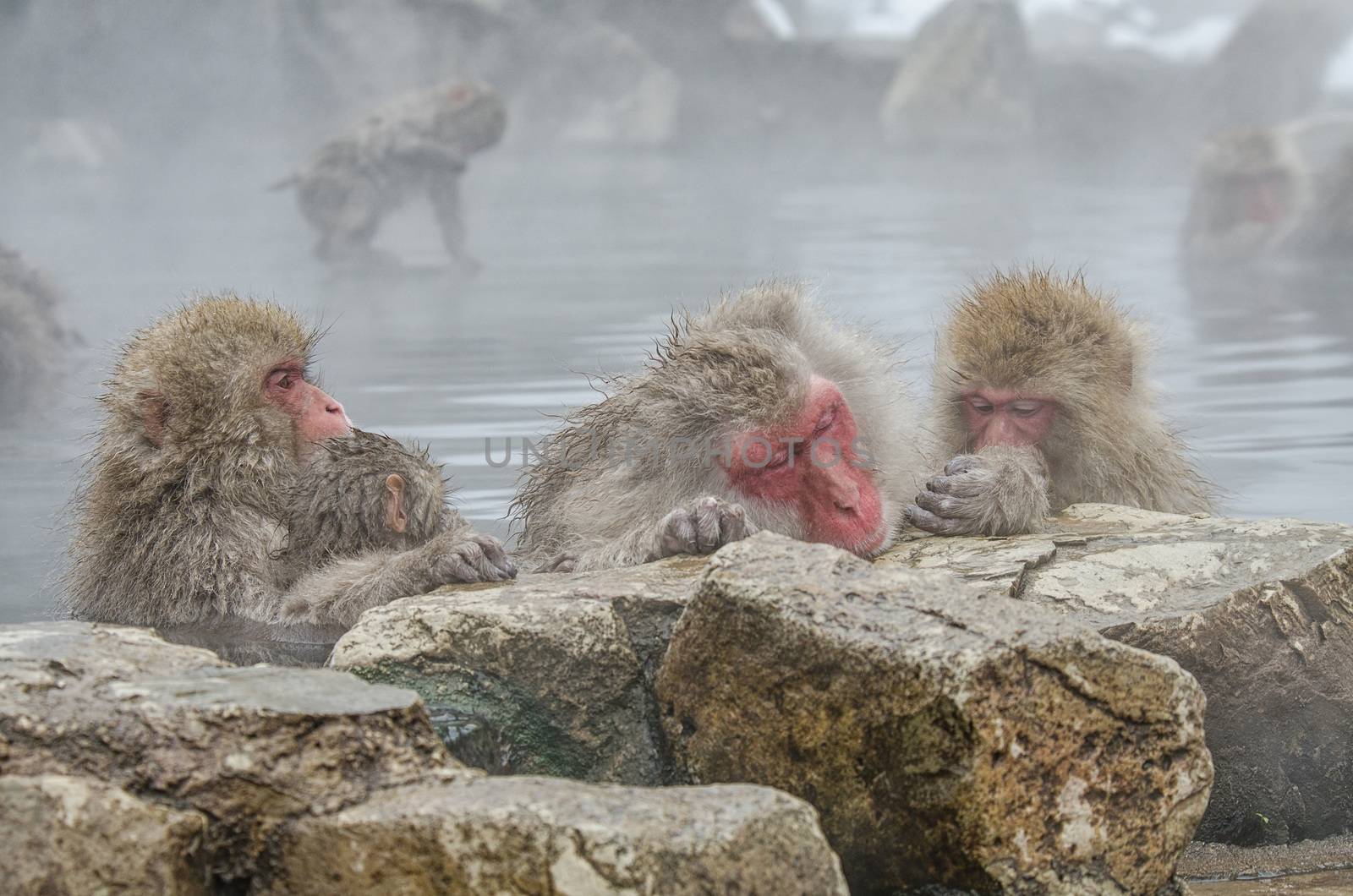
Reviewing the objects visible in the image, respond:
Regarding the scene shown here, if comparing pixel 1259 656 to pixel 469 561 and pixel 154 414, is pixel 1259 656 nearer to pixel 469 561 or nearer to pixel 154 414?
pixel 469 561

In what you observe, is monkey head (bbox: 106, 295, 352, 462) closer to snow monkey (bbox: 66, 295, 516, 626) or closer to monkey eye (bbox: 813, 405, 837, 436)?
snow monkey (bbox: 66, 295, 516, 626)

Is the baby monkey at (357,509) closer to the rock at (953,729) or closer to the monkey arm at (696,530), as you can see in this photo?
the monkey arm at (696,530)

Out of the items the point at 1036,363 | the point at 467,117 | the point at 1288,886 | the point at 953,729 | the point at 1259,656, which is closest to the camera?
the point at 953,729

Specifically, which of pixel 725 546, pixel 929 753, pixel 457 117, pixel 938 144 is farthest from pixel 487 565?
pixel 938 144

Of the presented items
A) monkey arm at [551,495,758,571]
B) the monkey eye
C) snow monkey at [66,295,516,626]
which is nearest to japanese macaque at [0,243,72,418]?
snow monkey at [66,295,516,626]

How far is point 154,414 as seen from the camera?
380cm

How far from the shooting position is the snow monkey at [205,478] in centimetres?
373

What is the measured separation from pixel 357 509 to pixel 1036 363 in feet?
5.77

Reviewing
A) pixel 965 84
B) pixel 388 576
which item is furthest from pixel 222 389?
pixel 965 84

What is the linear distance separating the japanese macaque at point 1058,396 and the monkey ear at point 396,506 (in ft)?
4.59

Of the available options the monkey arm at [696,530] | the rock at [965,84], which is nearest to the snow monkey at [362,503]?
the monkey arm at [696,530]

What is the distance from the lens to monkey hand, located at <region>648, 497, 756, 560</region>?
3.19 meters

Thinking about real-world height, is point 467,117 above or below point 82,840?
above

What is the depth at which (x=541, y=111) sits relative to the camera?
59.8 feet
